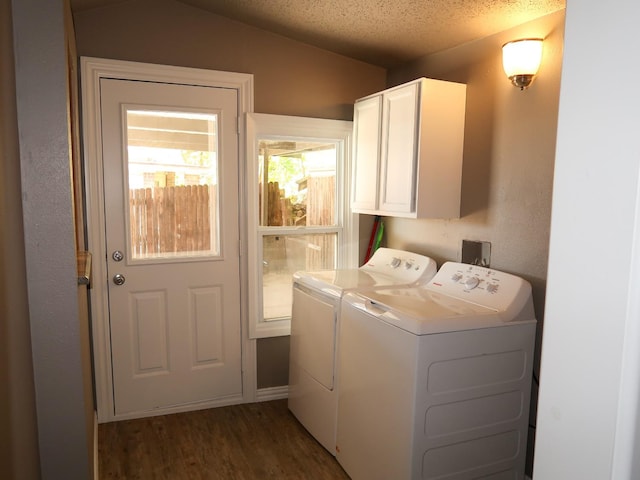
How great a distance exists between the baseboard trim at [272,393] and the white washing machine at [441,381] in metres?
1.00

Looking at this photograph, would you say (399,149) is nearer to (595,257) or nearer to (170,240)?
(170,240)

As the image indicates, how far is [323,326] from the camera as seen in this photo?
2.61 meters

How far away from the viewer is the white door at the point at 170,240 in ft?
9.21

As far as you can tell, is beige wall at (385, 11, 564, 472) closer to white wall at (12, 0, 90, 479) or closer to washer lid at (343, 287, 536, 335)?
washer lid at (343, 287, 536, 335)

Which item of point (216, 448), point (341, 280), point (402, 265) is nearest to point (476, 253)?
point (402, 265)

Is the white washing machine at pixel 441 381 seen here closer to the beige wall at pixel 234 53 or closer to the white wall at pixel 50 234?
the white wall at pixel 50 234

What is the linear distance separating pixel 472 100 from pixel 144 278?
220 centimetres

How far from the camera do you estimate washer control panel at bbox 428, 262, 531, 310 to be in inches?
84.6

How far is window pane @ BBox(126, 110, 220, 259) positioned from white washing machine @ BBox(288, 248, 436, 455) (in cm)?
73

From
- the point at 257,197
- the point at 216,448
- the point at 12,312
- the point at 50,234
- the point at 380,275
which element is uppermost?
the point at 257,197

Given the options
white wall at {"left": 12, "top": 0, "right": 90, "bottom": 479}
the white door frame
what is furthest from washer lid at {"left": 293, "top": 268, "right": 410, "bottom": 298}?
white wall at {"left": 12, "top": 0, "right": 90, "bottom": 479}

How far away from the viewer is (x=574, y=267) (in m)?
0.68

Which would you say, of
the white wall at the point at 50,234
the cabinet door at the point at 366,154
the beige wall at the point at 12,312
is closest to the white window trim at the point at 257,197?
the cabinet door at the point at 366,154

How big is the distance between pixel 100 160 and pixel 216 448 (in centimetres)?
179
